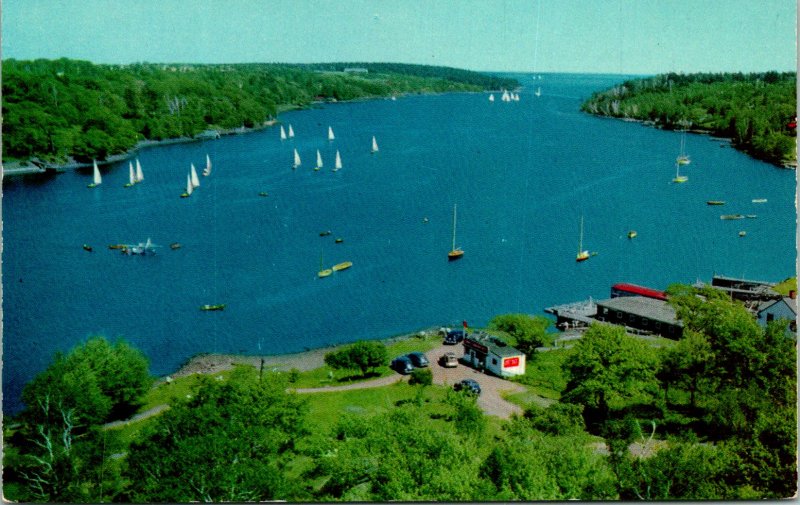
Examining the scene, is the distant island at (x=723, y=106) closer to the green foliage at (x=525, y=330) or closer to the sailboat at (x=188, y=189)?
the green foliage at (x=525, y=330)

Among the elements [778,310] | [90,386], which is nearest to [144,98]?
[90,386]

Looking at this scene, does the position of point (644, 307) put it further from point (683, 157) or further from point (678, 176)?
point (683, 157)

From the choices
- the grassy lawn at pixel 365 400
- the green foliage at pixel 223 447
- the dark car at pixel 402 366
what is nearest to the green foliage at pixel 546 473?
the green foliage at pixel 223 447

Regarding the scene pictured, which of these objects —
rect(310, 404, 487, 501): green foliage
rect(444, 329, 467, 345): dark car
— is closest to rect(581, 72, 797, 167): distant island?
rect(444, 329, 467, 345): dark car

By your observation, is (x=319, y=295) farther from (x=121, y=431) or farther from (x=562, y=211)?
(x=562, y=211)

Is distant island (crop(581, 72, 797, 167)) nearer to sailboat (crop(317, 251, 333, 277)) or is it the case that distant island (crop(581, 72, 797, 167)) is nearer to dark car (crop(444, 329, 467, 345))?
dark car (crop(444, 329, 467, 345))

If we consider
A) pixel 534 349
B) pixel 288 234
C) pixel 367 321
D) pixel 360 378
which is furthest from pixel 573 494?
pixel 288 234
